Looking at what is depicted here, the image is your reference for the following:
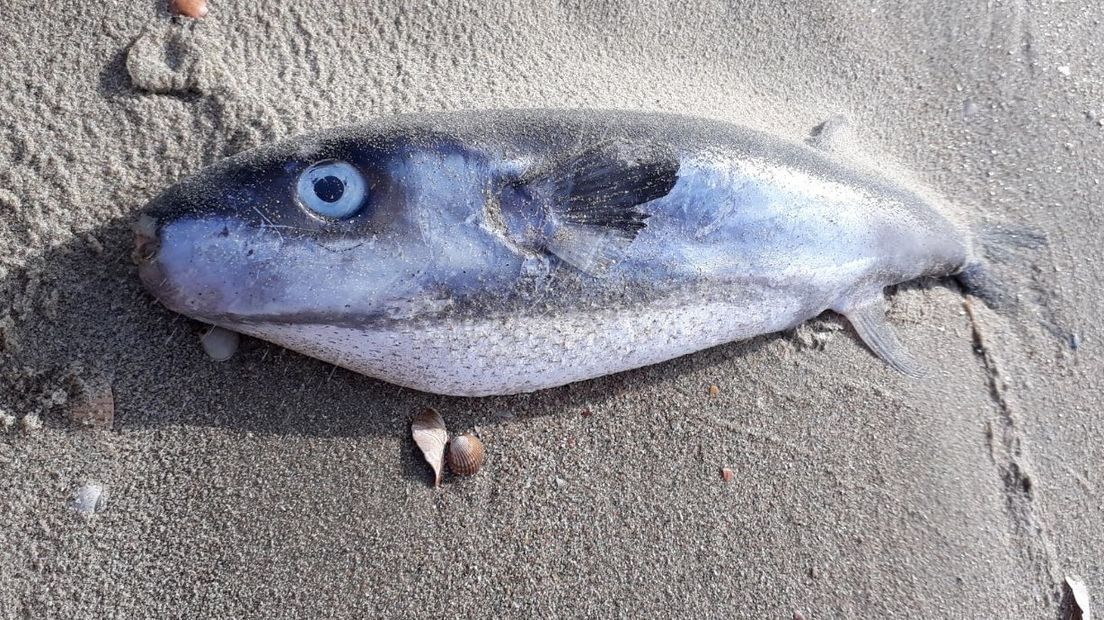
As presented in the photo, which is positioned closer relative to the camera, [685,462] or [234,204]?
[234,204]

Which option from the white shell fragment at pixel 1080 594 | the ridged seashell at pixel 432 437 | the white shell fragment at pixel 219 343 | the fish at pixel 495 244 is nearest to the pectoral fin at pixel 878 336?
the fish at pixel 495 244

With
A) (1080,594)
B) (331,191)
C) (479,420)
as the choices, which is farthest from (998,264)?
(331,191)

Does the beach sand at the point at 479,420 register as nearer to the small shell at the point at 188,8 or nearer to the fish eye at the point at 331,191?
the small shell at the point at 188,8

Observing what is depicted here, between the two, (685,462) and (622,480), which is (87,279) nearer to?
(622,480)

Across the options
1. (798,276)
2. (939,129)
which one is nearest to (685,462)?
(798,276)

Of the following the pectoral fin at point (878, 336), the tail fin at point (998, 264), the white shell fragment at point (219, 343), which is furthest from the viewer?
the tail fin at point (998, 264)
